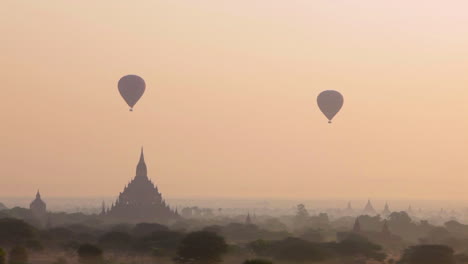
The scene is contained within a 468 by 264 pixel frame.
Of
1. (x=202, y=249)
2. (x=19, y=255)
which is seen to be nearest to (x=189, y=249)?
(x=202, y=249)

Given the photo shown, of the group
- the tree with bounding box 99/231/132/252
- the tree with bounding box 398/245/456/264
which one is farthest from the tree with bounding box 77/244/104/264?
the tree with bounding box 398/245/456/264

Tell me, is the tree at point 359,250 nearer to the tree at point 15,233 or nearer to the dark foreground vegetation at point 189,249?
the dark foreground vegetation at point 189,249

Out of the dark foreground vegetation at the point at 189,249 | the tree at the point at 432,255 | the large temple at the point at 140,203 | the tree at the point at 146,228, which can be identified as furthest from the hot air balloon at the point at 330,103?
the large temple at the point at 140,203

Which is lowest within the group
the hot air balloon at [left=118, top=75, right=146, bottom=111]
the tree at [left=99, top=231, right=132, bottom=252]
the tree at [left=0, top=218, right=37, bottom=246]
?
the tree at [left=99, top=231, right=132, bottom=252]

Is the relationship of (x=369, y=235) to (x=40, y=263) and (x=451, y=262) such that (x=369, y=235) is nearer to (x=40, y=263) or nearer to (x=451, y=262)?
(x=451, y=262)

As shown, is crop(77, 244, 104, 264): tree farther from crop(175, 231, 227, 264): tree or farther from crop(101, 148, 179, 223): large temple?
crop(101, 148, 179, 223): large temple

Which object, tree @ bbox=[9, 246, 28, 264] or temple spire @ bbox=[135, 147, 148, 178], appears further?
temple spire @ bbox=[135, 147, 148, 178]

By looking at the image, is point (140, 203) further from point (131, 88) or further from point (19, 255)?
point (19, 255)
